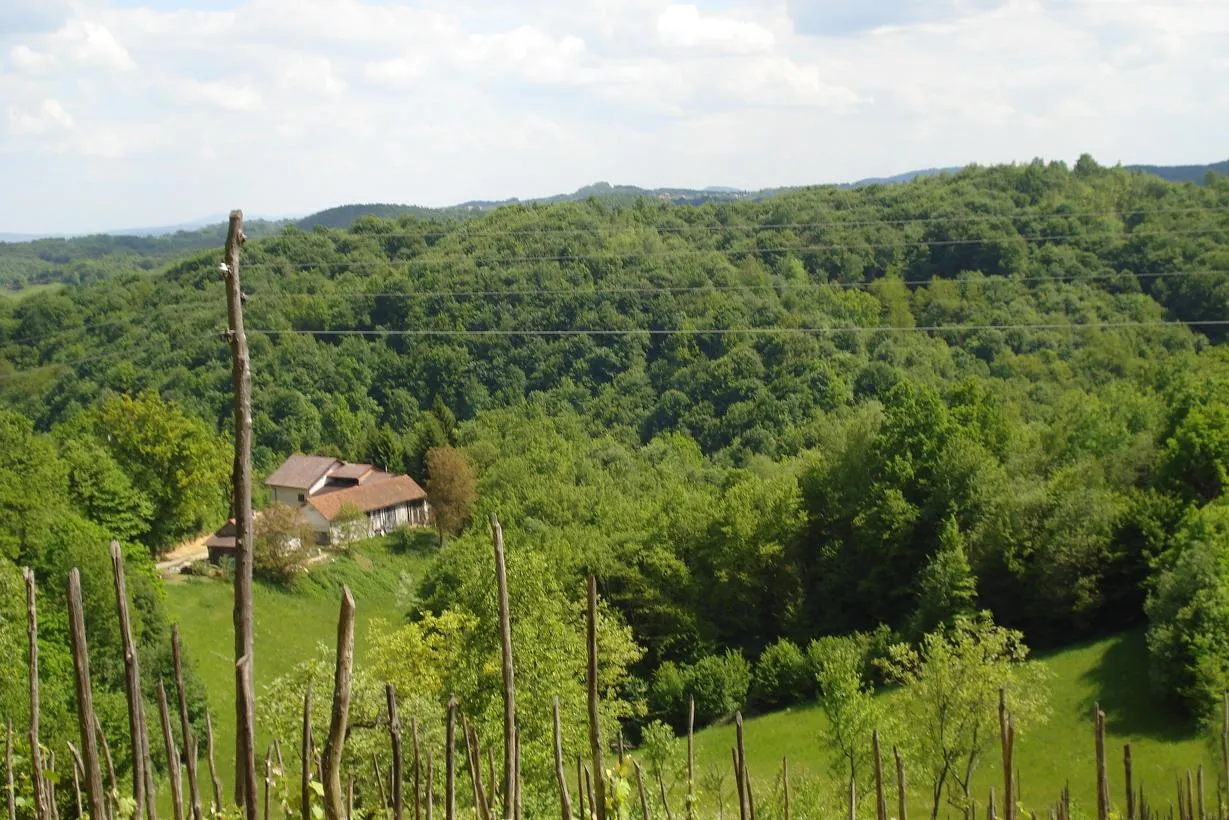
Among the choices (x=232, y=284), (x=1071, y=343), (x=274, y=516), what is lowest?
(x=274, y=516)

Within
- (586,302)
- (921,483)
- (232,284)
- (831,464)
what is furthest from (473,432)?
(232,284)

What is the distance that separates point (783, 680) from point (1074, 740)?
883 centimetres

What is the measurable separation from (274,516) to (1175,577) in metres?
28.2

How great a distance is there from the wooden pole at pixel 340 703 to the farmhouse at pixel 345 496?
4454cm

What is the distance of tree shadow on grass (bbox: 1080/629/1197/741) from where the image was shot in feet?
80.6

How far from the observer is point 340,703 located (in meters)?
3.93

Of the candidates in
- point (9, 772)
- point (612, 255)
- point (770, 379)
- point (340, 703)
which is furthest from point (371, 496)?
point (340, 703)

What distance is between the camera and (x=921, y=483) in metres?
35.3

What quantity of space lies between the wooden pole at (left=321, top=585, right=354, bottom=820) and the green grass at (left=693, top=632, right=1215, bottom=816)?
16994 mm

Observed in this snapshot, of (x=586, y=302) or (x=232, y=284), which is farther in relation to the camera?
(x=586, y=302)

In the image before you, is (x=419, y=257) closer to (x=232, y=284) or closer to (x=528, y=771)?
(x=528, y=771)

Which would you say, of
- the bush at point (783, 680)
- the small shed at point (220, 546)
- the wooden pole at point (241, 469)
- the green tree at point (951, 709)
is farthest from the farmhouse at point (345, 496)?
the wooden pole at point (241, 469)

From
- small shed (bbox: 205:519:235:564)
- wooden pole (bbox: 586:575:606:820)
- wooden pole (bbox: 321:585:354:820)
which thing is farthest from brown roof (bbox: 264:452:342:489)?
wooden pole (bbox: 321:585:354:820)

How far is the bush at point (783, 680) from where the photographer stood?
104 feet
